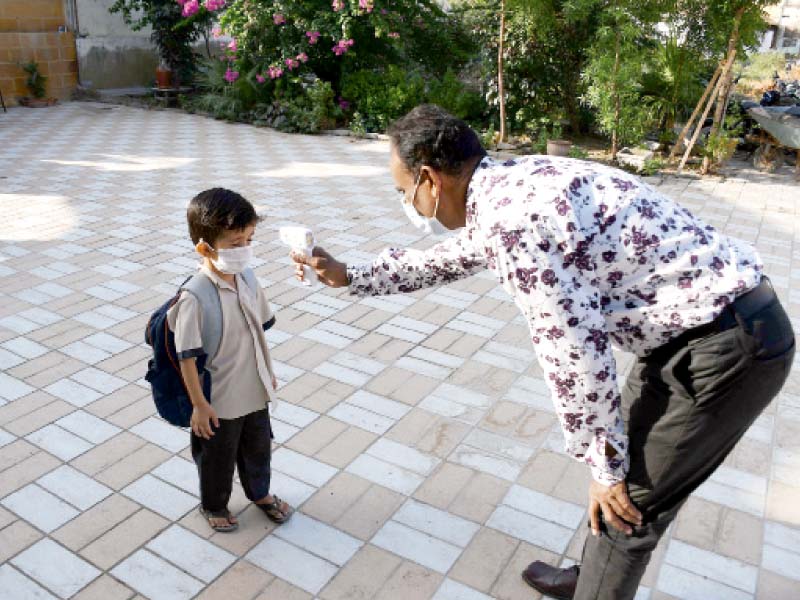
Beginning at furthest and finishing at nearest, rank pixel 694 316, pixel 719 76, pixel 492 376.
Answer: pixel 719 76
pixel 492 376
pixel 694 316

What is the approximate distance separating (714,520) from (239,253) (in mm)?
2079

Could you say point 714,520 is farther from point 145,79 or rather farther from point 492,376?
point 145,79

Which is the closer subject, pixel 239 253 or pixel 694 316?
pixel 694 316

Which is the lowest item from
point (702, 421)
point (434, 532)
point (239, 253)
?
point (434, 532)

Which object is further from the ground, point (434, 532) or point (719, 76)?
point (719, 76)

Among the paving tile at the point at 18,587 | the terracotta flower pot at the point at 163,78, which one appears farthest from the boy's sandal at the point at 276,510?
the terracotta flower pot at the point at 163,78

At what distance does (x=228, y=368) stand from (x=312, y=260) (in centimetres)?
48

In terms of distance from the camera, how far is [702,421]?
1715 millimetres

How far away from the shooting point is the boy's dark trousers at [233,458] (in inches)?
99.5

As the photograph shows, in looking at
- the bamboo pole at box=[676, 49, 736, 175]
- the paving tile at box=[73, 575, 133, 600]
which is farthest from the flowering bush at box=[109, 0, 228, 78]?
the paving tile at box=[73, 575, 133, 600]

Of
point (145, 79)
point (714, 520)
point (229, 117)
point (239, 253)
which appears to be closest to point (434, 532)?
point (714, 520)

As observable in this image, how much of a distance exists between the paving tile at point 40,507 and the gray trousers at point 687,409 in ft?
6.56

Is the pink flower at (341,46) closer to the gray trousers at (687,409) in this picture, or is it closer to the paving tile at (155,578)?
the paving tile at (155,578)

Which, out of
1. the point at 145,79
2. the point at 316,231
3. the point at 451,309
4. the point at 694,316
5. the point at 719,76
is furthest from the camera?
the point at 145,79
